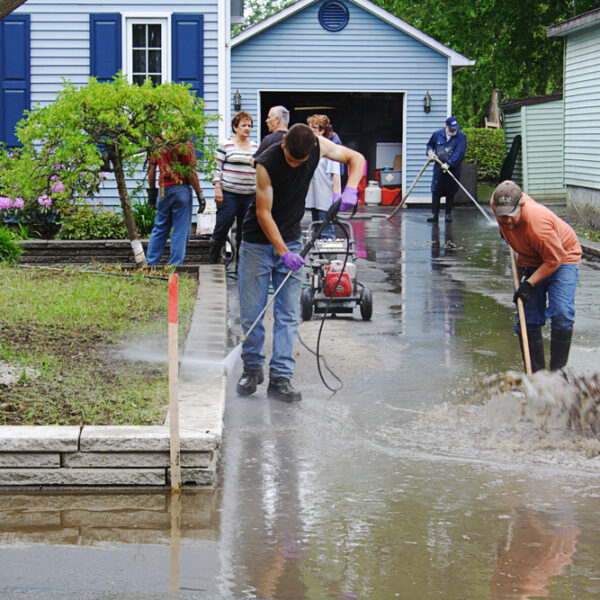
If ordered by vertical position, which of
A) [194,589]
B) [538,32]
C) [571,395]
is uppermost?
[538,32]

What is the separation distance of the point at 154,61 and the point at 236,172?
4.72 m

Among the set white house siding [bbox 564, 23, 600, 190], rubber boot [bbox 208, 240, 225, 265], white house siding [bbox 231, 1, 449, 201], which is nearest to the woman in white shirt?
rubber boot [bbox 208, 240, 225, 265]

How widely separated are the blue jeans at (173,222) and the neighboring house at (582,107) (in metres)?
10.1

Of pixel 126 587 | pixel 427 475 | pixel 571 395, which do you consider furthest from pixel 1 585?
pixel 571 395

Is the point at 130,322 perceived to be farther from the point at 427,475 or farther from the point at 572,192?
the point at 572,192

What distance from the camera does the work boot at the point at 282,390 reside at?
22.9 ft

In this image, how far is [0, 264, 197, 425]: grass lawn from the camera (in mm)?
5945

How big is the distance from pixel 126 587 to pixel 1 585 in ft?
1.55

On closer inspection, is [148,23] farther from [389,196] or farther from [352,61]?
[389,196]

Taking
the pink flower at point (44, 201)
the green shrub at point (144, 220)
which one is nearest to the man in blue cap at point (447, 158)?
the green shrub at point (144, 220)

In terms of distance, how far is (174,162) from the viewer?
11.7 meters

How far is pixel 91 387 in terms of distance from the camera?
6.54 m

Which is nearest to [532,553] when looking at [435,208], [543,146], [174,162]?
[174,162]

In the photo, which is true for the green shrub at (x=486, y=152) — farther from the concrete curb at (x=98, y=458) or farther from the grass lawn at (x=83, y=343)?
the concrete curb at (x=98, y=458)
